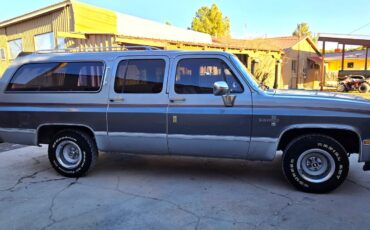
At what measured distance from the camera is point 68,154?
545 centimetres

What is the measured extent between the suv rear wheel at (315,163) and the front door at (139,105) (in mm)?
1859

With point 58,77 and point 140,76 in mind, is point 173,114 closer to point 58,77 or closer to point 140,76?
point 140,76

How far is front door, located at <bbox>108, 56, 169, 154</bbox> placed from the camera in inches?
190

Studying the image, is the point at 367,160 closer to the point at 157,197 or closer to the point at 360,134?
the point at 360,134

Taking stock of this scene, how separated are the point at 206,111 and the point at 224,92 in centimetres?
39

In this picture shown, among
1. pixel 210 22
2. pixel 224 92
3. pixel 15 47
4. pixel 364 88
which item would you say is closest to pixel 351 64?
pixel 210 22

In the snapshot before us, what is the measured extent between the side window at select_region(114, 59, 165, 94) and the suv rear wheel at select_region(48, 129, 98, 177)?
1023mm

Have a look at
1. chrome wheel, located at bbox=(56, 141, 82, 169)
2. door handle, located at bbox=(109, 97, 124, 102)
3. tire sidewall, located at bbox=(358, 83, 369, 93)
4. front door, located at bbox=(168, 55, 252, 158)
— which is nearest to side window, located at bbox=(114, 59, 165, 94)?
door handle, located at bbox=(109, 97, 124, 102)

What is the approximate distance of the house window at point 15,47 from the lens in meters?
19.2

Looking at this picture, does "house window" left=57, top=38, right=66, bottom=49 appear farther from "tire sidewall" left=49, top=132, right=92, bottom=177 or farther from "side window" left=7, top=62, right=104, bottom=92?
"tire sidewall" left=49, top=132, right=92, bottom=177

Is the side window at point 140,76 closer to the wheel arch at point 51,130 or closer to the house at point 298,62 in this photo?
the wheel arch at point 51,130

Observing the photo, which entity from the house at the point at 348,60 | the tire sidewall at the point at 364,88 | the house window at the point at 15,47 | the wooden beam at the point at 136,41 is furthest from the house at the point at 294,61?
the house window at the point at 15,47

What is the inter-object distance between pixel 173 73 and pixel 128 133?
3.80ft

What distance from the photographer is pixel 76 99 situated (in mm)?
5125
